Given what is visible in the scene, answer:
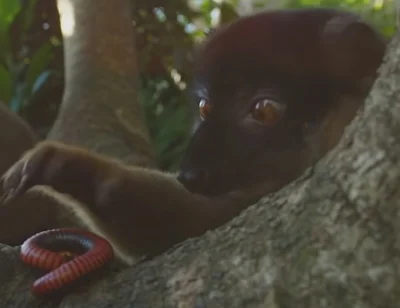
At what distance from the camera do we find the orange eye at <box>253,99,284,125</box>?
1.29 metres

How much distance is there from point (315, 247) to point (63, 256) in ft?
1.15

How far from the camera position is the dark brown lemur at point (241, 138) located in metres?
1.20

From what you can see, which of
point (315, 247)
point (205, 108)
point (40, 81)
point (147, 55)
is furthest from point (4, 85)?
point (315, 247)

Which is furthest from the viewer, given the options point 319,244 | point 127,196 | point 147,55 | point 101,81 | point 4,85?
point 147,55

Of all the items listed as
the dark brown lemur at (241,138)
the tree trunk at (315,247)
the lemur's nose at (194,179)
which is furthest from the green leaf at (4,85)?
the tree trunk at (315,247)

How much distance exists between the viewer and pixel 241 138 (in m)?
1.28

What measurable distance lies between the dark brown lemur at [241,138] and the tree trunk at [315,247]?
0.28 metres

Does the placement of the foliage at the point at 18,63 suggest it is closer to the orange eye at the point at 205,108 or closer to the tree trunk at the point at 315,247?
the orange eye at the point at 205,108

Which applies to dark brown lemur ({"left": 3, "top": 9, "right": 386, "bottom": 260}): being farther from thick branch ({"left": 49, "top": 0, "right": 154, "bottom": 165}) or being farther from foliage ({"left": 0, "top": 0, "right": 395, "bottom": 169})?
foliage ({"left": 0, "top": 0, "right": 395, "bottom": 169})

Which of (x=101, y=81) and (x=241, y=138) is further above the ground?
(x=241, y=138)

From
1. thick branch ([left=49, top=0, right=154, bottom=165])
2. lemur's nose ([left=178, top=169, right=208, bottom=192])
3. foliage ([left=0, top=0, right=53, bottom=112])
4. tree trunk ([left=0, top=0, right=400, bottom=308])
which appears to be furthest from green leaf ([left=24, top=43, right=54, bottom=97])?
tree trunk ([left=0, top=0, right=400, bottom=308])

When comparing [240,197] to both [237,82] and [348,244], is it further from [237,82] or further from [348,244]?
[348,244]

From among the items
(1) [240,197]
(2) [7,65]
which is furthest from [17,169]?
(2) [7,65]

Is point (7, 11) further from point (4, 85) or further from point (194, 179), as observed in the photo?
point (194, 179)
